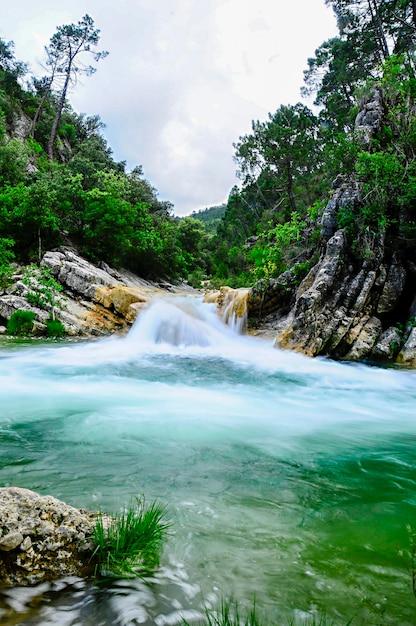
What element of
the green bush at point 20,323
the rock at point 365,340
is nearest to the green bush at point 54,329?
the green bush at point 20,323

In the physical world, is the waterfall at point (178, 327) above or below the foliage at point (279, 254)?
below

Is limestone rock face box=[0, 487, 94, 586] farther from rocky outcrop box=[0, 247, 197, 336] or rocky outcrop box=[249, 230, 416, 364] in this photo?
rocky outcrop box=[0, 247, 197, 336]

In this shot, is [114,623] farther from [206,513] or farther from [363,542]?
[363,542]

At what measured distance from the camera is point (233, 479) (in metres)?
3.39

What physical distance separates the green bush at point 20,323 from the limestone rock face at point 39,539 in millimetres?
12297

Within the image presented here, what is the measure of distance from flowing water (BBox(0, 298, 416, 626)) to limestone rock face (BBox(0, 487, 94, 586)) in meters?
0.08

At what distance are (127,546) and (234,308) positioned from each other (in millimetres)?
12835

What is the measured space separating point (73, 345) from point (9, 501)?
10.9 m

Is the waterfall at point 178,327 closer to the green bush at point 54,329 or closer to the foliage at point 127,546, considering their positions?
the green bush at point 54,329

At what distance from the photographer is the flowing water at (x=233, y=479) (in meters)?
1.80

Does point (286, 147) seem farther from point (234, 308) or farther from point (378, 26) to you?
point (234, 308)

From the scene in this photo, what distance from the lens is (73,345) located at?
12242 millimetres

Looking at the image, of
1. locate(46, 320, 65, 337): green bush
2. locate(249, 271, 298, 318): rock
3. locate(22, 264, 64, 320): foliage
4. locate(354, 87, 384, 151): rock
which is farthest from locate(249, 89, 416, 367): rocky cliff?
locate(22, 264, 64, 320): foliage

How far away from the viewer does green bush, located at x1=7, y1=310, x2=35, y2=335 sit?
1293 cm
